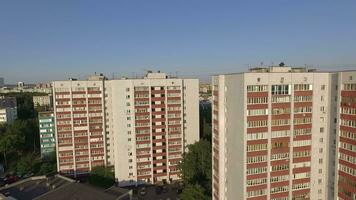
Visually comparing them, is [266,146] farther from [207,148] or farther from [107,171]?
[107,171]

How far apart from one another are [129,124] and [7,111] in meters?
71.5

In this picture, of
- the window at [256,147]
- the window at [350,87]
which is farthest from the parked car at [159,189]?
the window at [350,87]

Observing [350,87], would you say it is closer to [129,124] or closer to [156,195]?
[156,195]

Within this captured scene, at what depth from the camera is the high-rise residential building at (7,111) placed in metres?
99.9

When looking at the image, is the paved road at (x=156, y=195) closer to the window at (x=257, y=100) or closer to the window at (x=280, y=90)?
the window at (x=257, y=100)

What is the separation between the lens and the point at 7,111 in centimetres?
10106

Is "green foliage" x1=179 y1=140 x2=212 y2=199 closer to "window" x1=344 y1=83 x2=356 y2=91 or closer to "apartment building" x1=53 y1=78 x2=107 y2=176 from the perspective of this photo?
"apartment building" x1=53 y1=78 x2=107 y2=176

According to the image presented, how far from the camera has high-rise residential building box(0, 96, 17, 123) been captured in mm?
99875

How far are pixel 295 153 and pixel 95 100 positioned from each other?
41.2 m

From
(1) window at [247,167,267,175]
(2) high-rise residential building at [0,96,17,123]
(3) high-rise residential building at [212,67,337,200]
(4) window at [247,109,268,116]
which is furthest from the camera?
(2) high-rise residential building at [0,96,17,123]

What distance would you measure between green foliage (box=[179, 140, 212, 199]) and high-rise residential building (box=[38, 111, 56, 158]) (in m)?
38.0

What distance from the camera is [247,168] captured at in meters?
29.9

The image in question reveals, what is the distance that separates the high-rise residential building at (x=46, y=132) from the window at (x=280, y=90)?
59.0 meters

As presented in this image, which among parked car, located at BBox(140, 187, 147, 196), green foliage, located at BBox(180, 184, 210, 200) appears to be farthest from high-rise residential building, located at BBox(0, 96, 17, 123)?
green foliage, located at BBox(180, 184, 210, 200)
